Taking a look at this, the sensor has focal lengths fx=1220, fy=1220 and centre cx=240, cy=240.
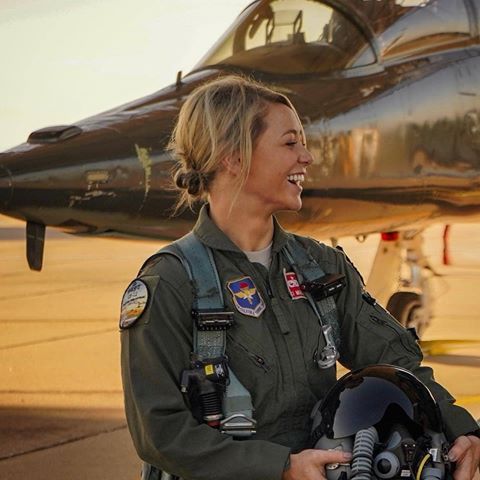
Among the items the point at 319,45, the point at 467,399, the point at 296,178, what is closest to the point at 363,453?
the point at 296,178

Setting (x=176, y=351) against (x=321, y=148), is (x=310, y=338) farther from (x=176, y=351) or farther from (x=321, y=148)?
(x=321, y=148)

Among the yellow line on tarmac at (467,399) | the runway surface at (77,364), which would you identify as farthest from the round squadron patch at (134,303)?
the yellow line on tarmac at (467,399)

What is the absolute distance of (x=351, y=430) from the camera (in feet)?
9.86

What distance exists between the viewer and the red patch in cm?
318

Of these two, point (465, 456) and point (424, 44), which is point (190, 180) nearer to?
point (465, 456)

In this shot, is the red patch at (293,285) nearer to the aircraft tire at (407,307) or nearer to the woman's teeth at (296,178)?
the woman's teeth at (296,178)

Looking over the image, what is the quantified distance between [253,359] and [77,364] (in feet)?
20.9

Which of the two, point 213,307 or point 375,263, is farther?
point 375,263

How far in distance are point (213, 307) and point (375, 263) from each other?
535 cm

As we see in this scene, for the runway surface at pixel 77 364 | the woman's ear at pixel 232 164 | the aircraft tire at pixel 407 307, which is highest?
the woman's ear at pixel 232 164

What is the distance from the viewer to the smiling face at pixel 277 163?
3.20 meters

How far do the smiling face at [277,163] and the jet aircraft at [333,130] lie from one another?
251cm

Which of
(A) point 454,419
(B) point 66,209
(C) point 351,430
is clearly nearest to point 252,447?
(C) point 351,430

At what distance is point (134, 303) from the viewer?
2982 millimetres
